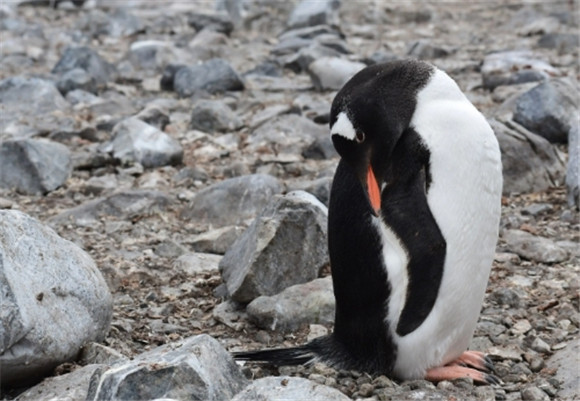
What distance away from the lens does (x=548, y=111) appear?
6.39m

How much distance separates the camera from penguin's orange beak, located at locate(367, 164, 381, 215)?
3.20m

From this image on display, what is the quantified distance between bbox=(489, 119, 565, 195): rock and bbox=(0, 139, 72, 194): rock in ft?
8.74

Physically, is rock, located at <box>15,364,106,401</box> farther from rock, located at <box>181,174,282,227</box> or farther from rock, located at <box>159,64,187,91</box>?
rock, located at <box>159,64,187,91</box>

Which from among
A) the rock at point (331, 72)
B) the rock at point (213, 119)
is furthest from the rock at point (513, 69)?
the rock at point (213, 119)

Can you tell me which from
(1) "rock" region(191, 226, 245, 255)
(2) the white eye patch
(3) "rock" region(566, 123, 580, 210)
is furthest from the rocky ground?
(2) the white eye patch

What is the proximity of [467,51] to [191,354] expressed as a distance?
8.06 metres

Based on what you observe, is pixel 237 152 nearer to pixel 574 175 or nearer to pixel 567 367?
pixel 574 175

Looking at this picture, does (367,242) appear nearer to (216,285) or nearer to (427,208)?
(427,208)

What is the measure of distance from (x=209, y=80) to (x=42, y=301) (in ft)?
18.4

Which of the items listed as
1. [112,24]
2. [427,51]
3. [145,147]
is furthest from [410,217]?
[112,24]

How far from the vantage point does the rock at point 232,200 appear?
5.40 m

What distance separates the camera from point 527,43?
1059cm

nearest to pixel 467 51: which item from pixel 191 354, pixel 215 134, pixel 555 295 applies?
pixel 215 134

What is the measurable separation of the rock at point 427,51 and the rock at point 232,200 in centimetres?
487
